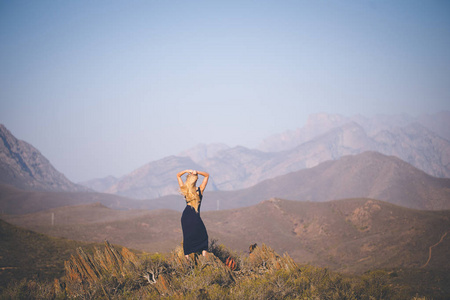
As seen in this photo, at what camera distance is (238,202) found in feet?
501

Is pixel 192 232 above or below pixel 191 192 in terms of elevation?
below

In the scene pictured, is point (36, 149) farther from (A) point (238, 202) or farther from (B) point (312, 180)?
(B) point (312, 180)

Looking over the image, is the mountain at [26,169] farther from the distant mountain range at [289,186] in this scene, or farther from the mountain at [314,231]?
the mountain at [314,231]

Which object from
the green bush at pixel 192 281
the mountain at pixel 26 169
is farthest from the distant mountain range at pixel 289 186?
the green bush at pixel 192 281

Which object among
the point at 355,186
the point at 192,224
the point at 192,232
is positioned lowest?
the point at 355,186

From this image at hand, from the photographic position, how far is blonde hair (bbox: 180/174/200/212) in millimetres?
8859

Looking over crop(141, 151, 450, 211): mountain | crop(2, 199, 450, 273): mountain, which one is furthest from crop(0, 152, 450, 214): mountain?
crop(2, 199, 450, 273): mountain

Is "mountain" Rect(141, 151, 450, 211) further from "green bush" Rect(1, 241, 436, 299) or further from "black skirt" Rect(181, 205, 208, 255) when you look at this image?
"black skirt" Rect(181, 205, 208, 255)

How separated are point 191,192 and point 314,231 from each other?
46059 mm

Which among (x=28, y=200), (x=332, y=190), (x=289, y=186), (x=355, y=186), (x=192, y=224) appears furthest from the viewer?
(x=289, y=186)

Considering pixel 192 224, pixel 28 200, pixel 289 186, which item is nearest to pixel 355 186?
pixel 289 186

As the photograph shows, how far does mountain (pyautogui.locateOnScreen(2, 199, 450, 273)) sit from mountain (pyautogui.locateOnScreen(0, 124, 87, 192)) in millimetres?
94872

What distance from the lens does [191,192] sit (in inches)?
352

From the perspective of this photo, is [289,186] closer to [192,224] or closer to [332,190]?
[332,190]
